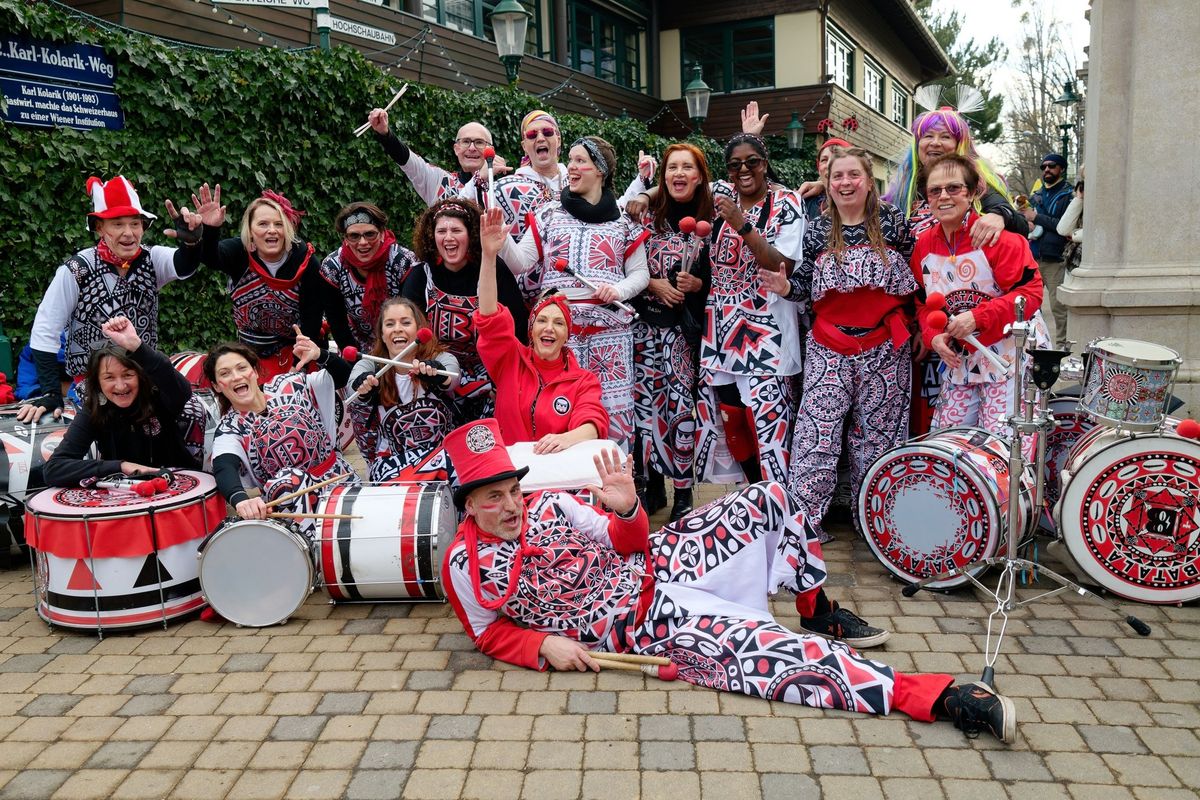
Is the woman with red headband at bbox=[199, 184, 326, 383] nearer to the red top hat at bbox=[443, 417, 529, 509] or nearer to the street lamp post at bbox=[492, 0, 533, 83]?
the red top hat at bbox=[443, 417, 529, 509]

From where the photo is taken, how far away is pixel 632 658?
10.6 feet

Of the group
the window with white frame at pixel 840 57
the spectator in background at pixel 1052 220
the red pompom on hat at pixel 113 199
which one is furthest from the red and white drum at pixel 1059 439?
the window with white frame at pixel 840 57

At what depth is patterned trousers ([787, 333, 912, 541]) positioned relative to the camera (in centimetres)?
454

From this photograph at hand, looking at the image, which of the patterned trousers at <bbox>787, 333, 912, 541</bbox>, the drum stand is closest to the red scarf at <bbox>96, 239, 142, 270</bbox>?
the patterned trousers at <bbox>787, 333, 912, 541</bbox>

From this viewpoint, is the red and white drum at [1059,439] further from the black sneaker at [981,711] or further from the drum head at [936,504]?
the black sneaker at [981,711]

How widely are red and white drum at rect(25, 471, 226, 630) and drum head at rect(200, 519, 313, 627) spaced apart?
15 centimetres

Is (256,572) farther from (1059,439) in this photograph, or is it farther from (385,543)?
(1059,439)

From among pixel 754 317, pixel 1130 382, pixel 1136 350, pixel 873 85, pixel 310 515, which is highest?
pixel 873 85

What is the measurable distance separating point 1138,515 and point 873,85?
21959 mm

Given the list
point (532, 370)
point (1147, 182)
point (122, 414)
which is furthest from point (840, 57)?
point (122, 414)

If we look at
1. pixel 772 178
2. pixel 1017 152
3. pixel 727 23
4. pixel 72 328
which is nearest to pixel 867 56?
pixel 727 23

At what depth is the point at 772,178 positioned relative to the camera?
5.05 metres

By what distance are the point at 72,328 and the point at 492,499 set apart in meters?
2.89

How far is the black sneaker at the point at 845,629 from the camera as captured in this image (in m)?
3.51
